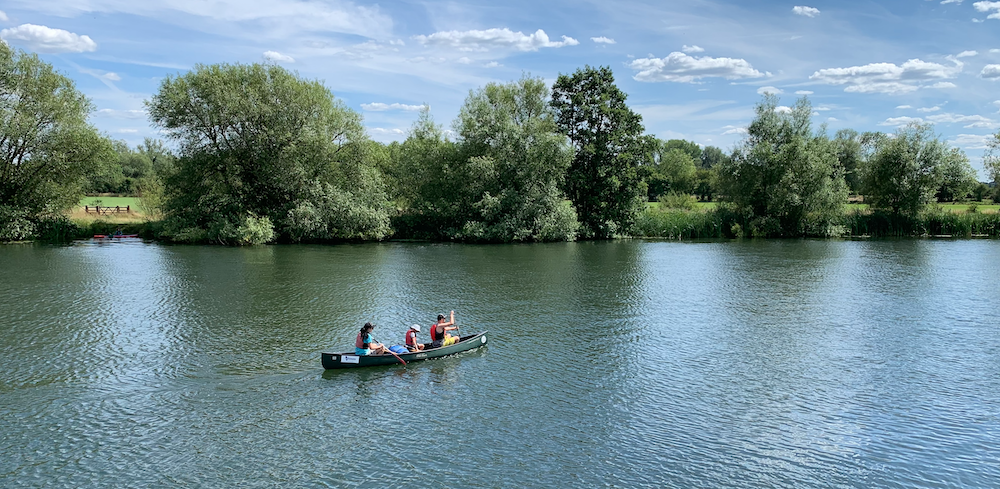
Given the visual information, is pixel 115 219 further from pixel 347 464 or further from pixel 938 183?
pixel 938 183

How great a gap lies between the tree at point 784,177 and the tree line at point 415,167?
Answer: 0.16 meters

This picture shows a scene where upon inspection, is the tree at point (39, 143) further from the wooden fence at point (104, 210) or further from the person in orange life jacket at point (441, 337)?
the person in orange life jacket at point (441, 337)

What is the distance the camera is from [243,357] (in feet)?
69.4

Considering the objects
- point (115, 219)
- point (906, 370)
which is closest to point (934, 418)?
point (906, 370)

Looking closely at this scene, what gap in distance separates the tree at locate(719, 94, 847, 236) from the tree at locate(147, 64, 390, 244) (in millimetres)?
40286

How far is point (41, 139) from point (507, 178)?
137 feet

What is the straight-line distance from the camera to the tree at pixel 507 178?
203ft

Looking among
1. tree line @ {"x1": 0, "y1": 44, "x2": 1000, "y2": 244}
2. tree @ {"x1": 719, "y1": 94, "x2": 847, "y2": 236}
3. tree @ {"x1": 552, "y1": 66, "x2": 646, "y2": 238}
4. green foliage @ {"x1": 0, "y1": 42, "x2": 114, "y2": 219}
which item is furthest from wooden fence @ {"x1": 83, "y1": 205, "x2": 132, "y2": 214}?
tree @ {"x1": 719, "y1": 94, "x2": 847, "y2": 236}

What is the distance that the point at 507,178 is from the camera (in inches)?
2505

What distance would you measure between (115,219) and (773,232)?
7195 centimetres

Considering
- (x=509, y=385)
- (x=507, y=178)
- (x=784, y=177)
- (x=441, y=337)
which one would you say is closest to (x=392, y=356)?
(x=441, y=337)

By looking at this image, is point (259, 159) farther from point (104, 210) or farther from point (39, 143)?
point (104, 210)

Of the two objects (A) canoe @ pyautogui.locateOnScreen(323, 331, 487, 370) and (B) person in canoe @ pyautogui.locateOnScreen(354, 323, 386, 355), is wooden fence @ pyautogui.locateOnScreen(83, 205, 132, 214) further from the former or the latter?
(A) canoe @ pyautogui.locateOnScreen(323, 331, 487, 370)

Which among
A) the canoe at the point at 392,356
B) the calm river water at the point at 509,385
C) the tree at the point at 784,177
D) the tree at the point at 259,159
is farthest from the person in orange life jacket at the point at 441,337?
the tree at the point at 784,177
